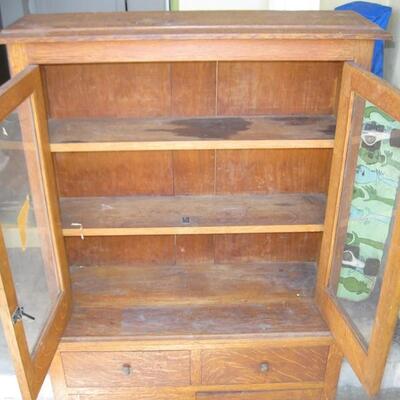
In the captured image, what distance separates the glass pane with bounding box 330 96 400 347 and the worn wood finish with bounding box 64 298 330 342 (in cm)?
18

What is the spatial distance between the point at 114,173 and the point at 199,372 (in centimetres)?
79

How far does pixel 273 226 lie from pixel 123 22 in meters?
0.82

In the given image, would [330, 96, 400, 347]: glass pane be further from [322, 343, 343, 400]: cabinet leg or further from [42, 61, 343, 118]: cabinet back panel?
[42, 61, 343, 118]: cabinet back panel

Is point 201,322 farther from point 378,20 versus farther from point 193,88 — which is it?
point 378,20

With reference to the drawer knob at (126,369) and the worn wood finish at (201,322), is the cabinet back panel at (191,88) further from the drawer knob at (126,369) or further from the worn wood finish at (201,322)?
the drawer knob at (126,369)

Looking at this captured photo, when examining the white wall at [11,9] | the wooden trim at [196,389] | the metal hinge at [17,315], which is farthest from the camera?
the white wall at [11,9]

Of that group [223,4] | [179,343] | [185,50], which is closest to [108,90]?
[185,50]

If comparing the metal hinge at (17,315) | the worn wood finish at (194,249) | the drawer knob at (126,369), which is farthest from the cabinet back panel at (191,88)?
the drawer knob at (126,369)

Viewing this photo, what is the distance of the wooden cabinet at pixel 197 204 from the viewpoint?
1375 mm

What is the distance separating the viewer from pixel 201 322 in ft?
5.69

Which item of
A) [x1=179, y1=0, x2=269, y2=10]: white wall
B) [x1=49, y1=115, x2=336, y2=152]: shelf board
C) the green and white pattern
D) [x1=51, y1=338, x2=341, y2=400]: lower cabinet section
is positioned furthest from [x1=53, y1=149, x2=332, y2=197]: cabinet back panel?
[x1=179, y1=0, x2=269, y2=10]: white wall

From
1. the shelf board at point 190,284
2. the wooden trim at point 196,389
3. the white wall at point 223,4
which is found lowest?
the wooden trim at point 196,389

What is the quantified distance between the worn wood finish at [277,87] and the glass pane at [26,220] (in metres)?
0.69

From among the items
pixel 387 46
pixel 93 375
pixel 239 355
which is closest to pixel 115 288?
pixel 93 375
